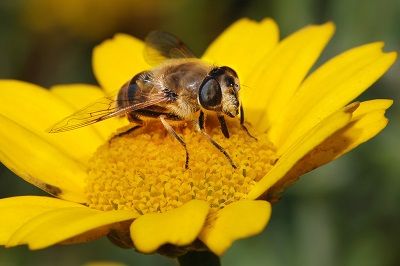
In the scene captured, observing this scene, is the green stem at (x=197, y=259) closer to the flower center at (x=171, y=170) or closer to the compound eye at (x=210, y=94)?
the flower center at (x=171, y=170)

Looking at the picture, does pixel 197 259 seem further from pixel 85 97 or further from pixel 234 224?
pixel 85 97

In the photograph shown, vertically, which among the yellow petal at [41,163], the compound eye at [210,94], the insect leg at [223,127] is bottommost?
the yellow petal at [41,163]

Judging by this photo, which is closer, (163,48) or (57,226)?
(57,226)

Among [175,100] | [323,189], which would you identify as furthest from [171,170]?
[323,189]

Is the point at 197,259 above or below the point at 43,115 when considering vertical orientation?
above

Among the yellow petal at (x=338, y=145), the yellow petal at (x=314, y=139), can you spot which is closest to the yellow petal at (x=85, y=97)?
the yellow petal at (x=338, y=145)

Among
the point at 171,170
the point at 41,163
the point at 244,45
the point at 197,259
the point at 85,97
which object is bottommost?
the point at 41,163

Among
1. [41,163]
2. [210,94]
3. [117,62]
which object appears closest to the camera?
[210,94]
